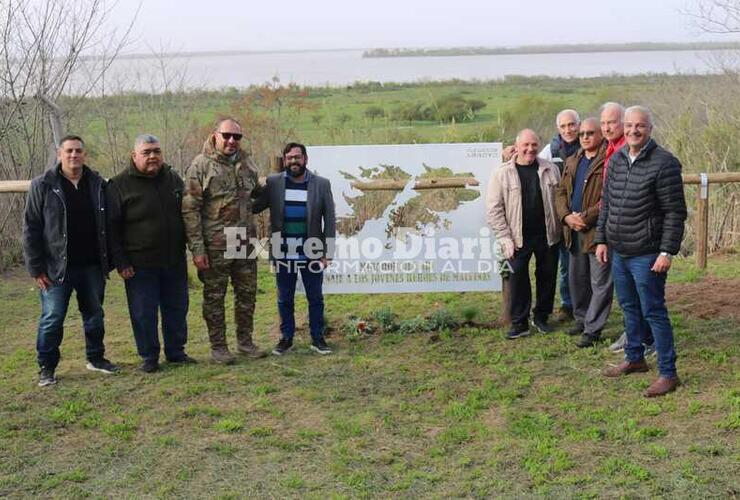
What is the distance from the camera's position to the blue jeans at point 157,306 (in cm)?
663

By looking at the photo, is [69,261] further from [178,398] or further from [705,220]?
[705,220]

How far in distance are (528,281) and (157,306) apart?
10.1 ft

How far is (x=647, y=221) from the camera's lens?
5762mm

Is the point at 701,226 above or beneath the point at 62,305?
above

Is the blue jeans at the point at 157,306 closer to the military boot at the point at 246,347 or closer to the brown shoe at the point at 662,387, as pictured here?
the military boot at the point at 246,347

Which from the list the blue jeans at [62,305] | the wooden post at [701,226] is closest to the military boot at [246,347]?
the blue jeans at [62,305]

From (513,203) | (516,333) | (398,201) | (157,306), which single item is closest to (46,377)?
(157,306)

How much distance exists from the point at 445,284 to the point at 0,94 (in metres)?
6.05

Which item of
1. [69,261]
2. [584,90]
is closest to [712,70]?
[69,261]

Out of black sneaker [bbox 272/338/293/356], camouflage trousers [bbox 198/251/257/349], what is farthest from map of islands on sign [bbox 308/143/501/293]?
camouflage trousers [bbox 198/251/257/349]

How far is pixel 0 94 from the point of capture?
34.4 feet

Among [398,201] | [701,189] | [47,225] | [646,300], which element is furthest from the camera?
[701,189]

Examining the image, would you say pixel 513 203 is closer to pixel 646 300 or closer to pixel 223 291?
pixel 646 300

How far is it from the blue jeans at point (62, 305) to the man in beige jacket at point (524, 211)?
321 centimetres
